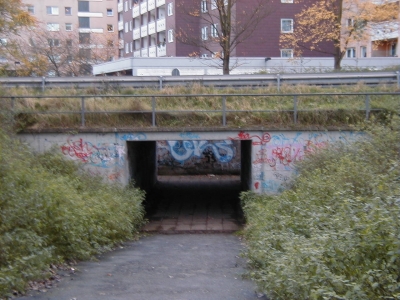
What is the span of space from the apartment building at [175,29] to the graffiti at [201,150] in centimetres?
540

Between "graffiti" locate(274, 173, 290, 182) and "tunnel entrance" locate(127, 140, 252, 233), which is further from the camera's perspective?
"tunnel entrance" locate(127, 140, 252, 233)

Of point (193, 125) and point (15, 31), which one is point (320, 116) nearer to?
point (193, 125)

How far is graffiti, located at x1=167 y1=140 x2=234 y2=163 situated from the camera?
30.1 m

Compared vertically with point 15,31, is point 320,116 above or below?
below

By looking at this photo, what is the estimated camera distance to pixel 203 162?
30.5m

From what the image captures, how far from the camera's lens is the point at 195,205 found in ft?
72.6

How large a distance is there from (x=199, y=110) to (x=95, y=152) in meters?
3.47

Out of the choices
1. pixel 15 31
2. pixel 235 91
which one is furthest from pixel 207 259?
pixel 15 31

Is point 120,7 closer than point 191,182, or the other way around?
point 191,182

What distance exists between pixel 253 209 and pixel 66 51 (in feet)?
117

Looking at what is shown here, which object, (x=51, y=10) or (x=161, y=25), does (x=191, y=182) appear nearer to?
(x=161, y=25)

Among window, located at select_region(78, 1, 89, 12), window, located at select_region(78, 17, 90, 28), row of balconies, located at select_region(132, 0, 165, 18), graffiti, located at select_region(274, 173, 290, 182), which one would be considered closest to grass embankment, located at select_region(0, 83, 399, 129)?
graffiti, located at select_region(274, 173, 290, 182)

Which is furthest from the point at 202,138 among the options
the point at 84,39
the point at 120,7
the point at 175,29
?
the point at 120,7

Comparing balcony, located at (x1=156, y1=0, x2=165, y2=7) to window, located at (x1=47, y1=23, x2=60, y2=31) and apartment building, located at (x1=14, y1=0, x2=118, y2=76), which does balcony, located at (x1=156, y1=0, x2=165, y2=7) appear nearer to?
apartment building, located at (x1=14, y1=0, x2=118, y2=76)
